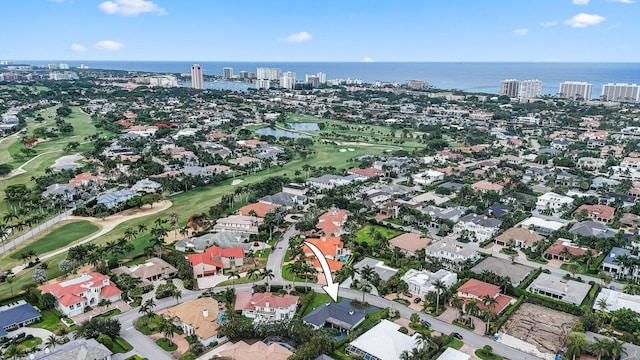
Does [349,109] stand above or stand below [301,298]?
above

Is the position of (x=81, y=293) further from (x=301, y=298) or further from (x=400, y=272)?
(x=400, y=272)

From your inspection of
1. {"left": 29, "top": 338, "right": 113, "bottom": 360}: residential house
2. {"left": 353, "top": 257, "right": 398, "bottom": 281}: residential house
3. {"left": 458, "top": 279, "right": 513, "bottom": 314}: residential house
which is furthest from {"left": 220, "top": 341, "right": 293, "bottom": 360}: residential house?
{"left": 458, "top": 279, "right": 513, "bottom": 314}: residential house

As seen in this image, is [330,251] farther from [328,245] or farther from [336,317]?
[336,317]

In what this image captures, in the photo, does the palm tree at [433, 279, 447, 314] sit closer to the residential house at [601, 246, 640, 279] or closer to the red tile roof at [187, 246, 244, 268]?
the residential house at [601, 246, 640, 279]

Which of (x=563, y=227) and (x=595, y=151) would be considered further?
(x=595, y=151)

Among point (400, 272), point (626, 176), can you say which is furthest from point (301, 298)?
point (626, 176)

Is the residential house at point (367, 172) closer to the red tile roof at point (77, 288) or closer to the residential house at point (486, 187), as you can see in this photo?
the residential house at point (486, 187)

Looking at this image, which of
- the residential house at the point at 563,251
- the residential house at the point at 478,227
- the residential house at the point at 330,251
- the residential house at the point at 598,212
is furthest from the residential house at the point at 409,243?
the residential house at the point at 598,212
